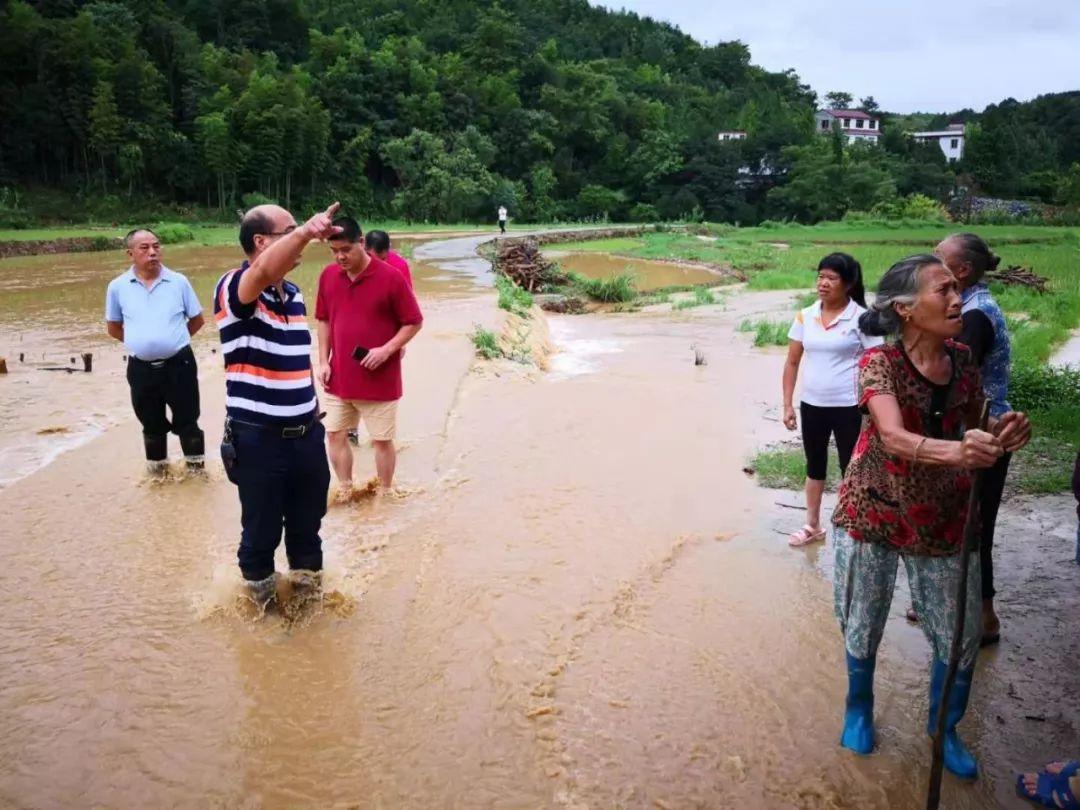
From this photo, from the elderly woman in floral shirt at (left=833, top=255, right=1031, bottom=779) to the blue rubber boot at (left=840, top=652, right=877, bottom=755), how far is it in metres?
0.26

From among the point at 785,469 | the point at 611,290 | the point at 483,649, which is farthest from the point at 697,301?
the point at 483,649

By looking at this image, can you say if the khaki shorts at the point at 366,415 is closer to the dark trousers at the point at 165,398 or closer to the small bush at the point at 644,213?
the dark trousers at the point at 165,398

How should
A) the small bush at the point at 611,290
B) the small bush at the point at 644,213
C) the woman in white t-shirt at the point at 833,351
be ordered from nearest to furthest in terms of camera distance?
the woman in white t-shirt at the point at 833,351 < the small bush at the point at 611,290 < the small bush at the point at 644,213

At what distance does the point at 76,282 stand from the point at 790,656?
66.7 ft

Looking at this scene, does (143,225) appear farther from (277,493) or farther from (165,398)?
(277,493)

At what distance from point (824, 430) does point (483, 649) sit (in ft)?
7.47

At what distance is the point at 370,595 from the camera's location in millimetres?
4395

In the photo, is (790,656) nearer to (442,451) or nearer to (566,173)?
(442,451)

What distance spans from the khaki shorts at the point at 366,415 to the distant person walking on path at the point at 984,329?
3.30m

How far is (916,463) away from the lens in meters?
2.60

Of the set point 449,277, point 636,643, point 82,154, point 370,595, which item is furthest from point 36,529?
point 82,154

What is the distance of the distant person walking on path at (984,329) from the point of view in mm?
3375

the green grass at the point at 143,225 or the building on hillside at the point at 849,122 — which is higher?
the building on hillside at the point at 849,122

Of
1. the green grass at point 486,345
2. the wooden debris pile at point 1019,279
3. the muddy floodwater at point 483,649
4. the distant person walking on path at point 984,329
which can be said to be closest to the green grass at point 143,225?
the green grass at point 486,345
